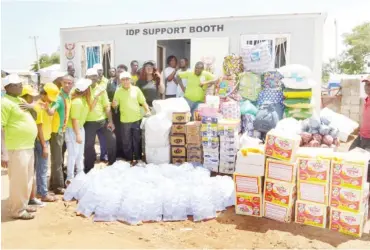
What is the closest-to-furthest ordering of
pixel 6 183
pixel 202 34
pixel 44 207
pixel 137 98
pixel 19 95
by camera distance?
pixel 19 95 → pixel 44 207 → pixel 6 183 → pixel 137 98 → pixel 202 34

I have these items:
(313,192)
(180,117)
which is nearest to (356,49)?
(180,117)

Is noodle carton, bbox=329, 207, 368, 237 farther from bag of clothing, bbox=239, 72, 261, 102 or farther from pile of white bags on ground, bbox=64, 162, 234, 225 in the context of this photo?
bag of clothing, bbox=239, 72, 261, 102

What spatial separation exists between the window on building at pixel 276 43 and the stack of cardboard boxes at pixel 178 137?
3341mm

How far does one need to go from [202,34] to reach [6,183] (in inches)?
230

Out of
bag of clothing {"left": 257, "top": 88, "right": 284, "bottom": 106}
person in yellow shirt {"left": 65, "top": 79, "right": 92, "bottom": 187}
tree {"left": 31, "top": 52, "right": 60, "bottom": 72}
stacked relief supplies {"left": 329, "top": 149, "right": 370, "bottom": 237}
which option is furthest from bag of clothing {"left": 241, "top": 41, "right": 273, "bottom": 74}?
tree {"left": 31, "top": 52, "right": 60, "bottom": 72}

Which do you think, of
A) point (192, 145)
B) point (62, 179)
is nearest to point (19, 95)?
point (62, 179)

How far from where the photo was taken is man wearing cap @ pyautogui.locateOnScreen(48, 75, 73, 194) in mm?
5070

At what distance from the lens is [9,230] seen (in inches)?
164

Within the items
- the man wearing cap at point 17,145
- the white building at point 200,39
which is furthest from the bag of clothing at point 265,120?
the man wearing cap at point 17,145

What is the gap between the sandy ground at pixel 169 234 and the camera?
153 inches

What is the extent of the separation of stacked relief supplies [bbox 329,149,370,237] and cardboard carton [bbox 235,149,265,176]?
30.9 inches

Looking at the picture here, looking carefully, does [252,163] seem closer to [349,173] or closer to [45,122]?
[349,173]

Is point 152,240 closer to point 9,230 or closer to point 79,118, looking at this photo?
point 9,230

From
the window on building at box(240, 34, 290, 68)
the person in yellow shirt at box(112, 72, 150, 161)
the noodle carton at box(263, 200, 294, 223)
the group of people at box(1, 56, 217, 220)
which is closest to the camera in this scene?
the group of people at box(1, 56, 217, 220)
